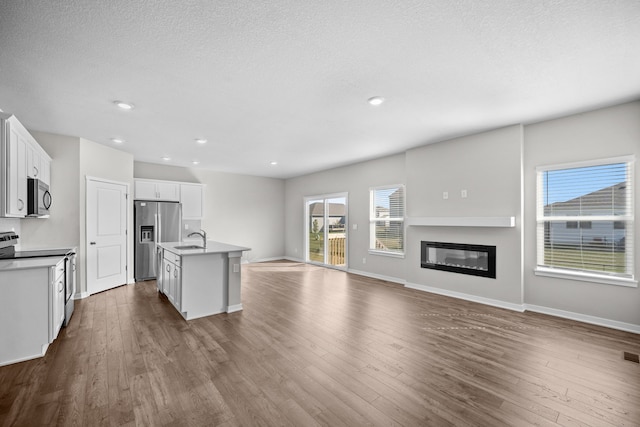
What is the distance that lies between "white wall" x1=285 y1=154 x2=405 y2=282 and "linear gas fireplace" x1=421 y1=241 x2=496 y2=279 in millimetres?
785

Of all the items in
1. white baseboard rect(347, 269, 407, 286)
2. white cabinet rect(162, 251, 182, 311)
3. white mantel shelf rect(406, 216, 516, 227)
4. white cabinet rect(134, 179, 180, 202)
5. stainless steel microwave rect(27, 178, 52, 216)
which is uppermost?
white cabinet rect(134, 179, 180, 202)

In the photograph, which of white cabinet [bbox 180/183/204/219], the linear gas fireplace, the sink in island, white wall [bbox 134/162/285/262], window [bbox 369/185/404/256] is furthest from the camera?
white wall [bbox 134/162/285/262]

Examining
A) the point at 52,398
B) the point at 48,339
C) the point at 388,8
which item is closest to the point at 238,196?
the point at 48,339

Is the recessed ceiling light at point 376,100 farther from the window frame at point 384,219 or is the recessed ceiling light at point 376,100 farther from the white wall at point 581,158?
the window frame at point 384,219

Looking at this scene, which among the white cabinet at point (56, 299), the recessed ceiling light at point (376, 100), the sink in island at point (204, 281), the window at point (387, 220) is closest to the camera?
the white cabinet at point (56, 299)

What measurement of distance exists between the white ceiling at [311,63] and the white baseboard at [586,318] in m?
2.58

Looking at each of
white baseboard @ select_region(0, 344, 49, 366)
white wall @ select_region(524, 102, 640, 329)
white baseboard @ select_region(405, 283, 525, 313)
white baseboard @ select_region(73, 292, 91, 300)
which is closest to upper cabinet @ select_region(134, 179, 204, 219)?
white baseboard @ select_region(73, 292, 91, 300)

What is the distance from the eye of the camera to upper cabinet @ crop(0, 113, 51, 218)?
9.20 feet

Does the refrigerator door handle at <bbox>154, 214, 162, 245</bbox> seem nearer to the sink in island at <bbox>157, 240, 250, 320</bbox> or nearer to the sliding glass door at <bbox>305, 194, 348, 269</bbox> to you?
the sink in island at <bbox>157, 240, 250, 320</bbox>

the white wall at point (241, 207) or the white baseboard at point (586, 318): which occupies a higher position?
the white wall at point (241, 207)

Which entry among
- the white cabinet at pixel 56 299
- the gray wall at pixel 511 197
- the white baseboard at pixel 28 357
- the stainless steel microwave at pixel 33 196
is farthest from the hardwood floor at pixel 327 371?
the stainless steel microwave at pixel 33 196

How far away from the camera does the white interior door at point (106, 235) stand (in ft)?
15.5

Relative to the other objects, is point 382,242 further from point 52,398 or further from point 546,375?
point 52,398

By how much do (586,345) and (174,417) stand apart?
3.86 m
